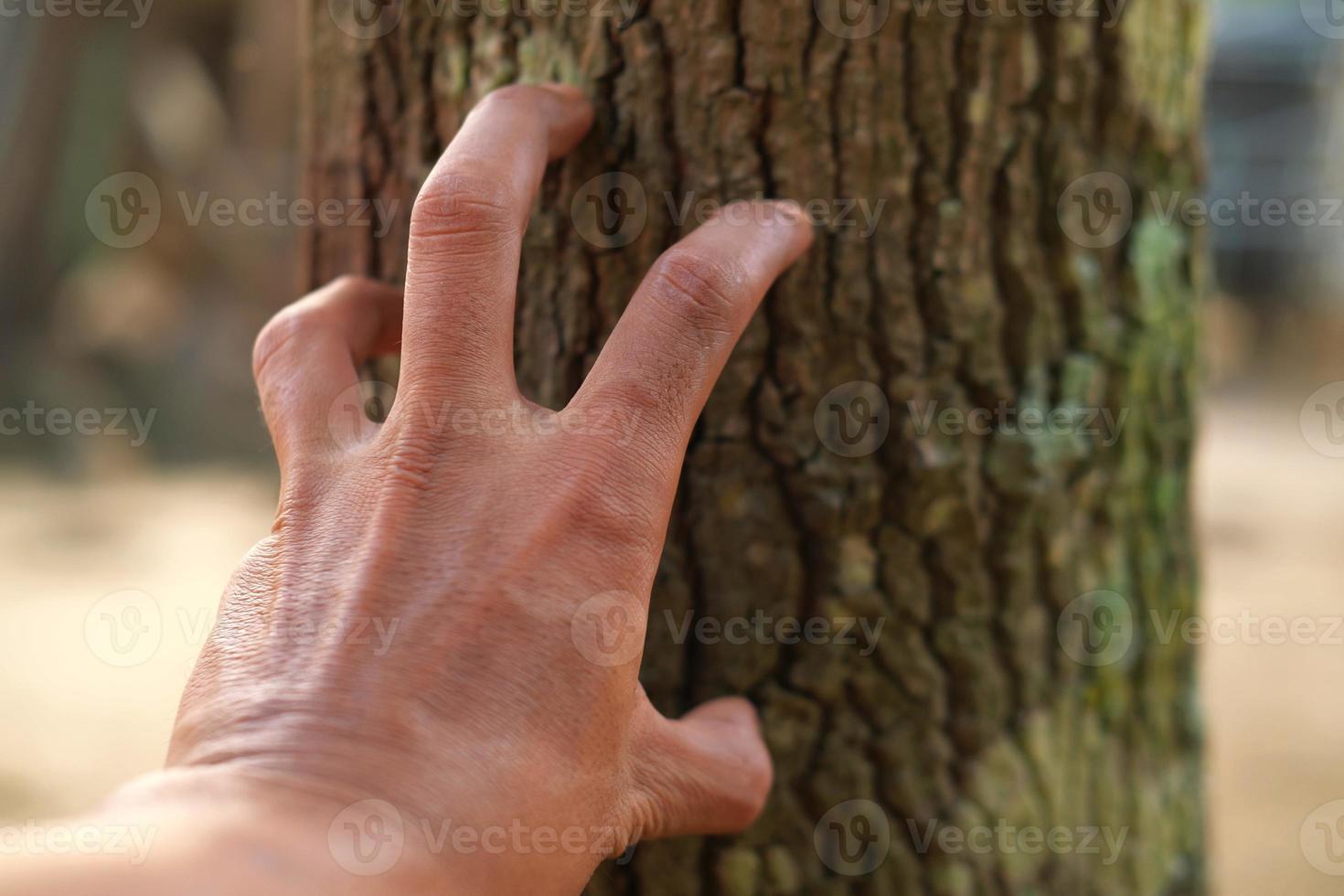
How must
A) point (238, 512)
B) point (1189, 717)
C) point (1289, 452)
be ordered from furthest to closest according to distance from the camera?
point (1289, 452) → point (238, 512) → point (1189, 717)

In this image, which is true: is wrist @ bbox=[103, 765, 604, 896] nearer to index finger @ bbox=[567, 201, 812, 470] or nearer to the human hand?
the human hand

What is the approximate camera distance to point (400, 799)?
0.80 m

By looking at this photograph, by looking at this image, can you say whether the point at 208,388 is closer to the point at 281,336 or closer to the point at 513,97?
the point at 281,336

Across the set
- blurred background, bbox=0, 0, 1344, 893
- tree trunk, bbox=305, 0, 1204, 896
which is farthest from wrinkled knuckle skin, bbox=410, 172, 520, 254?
blurred background, bbox=0, 0, 1344, 893

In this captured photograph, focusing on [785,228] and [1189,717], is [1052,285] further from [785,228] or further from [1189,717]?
[1189,717]

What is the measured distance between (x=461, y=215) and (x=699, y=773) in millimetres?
579

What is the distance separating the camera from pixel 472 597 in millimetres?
899

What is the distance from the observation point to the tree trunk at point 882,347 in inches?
47.3

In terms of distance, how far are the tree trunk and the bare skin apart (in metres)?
0.18

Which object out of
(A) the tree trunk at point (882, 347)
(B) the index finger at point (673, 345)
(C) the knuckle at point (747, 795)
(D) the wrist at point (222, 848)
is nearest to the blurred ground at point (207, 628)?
(A) the tree trunk at point (882, 347)

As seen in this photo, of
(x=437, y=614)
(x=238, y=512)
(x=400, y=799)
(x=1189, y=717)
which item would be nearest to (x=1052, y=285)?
(x=1189, y=717)

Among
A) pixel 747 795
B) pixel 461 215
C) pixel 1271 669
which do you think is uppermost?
pixel 461 215

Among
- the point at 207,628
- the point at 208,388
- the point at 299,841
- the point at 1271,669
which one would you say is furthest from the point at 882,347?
the point at 208,388

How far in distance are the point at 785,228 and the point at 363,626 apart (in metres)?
0.57
